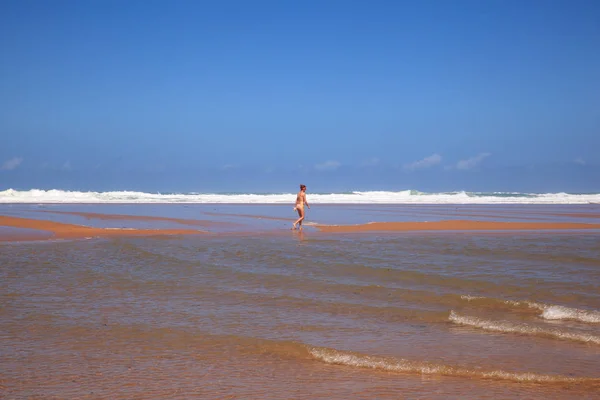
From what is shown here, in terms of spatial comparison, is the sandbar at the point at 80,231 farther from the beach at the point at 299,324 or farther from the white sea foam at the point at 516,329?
the white sea foam at the point at 516,329

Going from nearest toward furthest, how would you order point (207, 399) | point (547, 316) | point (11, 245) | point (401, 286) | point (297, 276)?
point (207, 399) → point (547, 316) → point (401, 286) → point (297, 276) → point (11, 245)

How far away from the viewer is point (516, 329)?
645 cm

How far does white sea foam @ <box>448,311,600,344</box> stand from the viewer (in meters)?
6.07

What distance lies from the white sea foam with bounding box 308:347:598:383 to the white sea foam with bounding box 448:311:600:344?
1435 mm

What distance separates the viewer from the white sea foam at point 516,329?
607cm

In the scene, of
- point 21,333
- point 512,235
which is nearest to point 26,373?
point 21,333

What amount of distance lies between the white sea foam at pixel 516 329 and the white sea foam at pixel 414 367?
1.44m

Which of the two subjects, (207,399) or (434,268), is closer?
(207,399)

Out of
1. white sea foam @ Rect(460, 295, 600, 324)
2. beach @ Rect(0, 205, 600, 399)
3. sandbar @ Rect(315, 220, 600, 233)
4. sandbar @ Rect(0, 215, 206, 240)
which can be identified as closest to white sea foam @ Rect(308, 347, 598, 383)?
beach @ Rect(0, 205, 600, 399)

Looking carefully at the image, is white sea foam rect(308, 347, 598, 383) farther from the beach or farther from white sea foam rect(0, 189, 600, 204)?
white sea foam rect(0, 189, 600, 204)

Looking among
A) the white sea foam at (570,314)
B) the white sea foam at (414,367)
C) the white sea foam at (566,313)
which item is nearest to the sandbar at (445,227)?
the white sea foam at (566,313)

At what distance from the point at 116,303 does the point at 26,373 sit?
2933mm

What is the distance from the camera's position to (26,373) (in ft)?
15.6

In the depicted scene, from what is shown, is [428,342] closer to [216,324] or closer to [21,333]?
[216,324]
